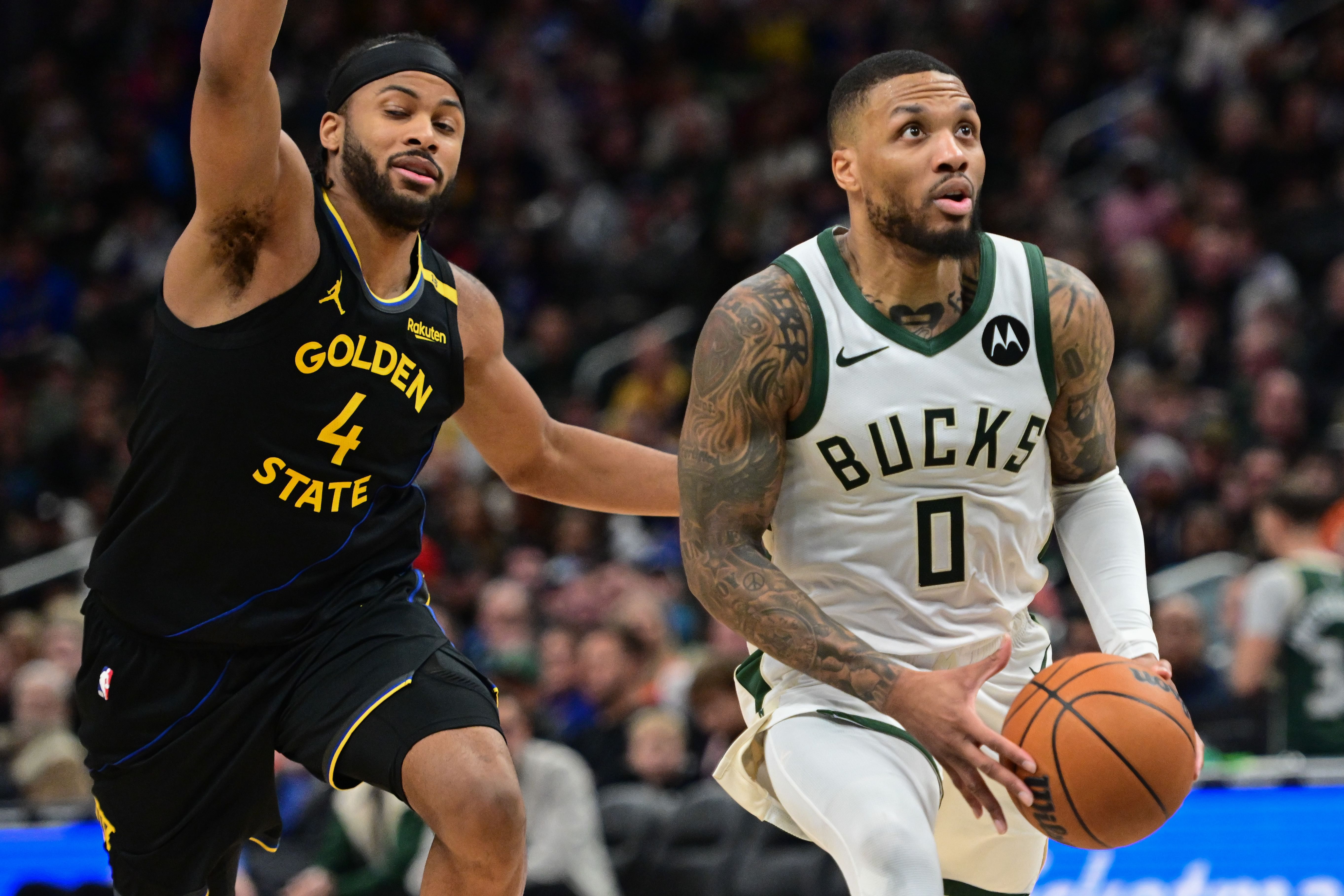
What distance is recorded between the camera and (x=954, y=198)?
413 cm

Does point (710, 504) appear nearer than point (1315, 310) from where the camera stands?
Yes

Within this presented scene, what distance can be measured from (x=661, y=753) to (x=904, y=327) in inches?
152

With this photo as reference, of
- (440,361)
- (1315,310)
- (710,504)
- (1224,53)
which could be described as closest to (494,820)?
(710,504)

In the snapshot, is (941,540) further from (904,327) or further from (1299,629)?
(1299,629)

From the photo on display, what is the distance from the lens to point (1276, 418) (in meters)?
9.94

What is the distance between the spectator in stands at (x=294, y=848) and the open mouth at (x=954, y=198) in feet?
15.2

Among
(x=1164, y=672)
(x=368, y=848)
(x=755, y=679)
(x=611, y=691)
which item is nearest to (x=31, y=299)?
(x=611, y=691)

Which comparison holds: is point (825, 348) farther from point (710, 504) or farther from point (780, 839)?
point (780, 839)

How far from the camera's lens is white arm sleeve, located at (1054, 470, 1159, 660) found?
13.8 ft

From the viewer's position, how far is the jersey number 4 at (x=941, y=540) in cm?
416

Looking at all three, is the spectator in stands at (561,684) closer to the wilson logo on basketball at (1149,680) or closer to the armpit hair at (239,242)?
the armpit hair at (239,242)

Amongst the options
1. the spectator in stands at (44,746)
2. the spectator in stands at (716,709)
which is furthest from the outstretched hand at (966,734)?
the spectator in stands at (44,746)

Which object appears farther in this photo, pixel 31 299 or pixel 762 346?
pixel 31 299

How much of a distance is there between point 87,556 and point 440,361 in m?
8.83
